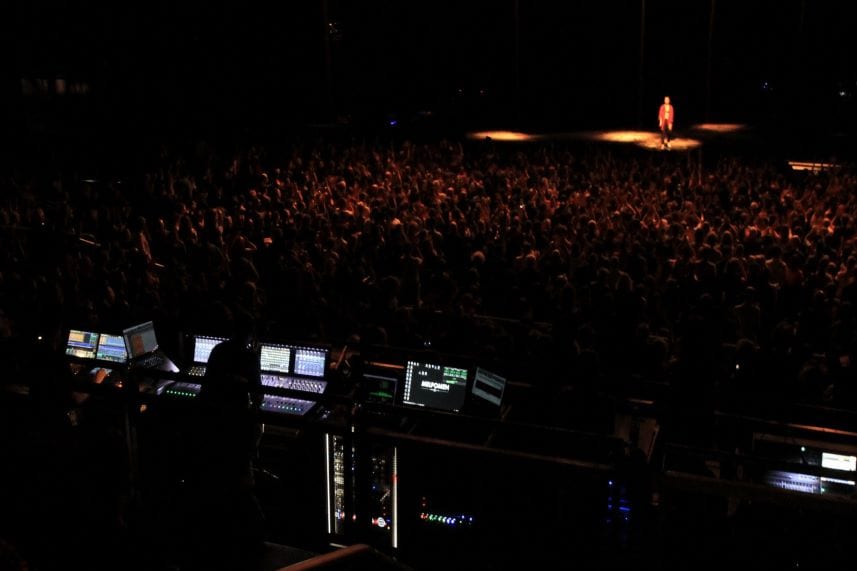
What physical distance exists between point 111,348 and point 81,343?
371 mm

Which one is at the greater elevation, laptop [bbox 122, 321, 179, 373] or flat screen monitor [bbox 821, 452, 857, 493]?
laptop [bbox 122, 321, 179, 373]

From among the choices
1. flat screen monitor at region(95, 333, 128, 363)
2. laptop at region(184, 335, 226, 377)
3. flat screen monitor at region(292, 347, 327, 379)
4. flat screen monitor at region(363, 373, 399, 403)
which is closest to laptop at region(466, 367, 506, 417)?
flat screen monitor at region(363, 373, 399, 403)

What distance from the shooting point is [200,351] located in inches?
287

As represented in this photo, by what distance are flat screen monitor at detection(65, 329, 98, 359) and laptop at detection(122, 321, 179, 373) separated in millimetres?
449

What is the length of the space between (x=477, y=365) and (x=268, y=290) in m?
4.54

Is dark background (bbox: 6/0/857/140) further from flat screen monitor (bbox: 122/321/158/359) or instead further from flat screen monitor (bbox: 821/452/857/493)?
flat screen monitor (bbox: 821/452/857/493)

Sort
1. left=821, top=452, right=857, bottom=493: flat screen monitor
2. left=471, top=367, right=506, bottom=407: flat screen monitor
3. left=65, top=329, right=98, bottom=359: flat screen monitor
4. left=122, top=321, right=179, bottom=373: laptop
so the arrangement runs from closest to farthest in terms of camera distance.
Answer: left=821, top=452, right=857, bottom=493: flat screen monitor < left=471, top=367, right=506, bottom=407: flat screen monitor < left=122, top=321, right=179, bottom=373: laptop < left=65, top=329, right=98, bottom=359: flat screen monitor

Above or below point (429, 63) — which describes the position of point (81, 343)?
below

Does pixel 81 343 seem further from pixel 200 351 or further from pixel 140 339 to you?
pixel 200 351

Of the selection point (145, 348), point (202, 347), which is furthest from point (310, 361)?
point (145, 348)

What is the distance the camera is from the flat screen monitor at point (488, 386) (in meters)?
5.75

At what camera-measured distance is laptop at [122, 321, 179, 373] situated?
23.3 feet

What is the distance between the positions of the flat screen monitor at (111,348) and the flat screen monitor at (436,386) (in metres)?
2.66

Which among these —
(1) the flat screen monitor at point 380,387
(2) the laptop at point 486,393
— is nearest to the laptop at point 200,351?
(1) the flat screen monitor at point 380,387
